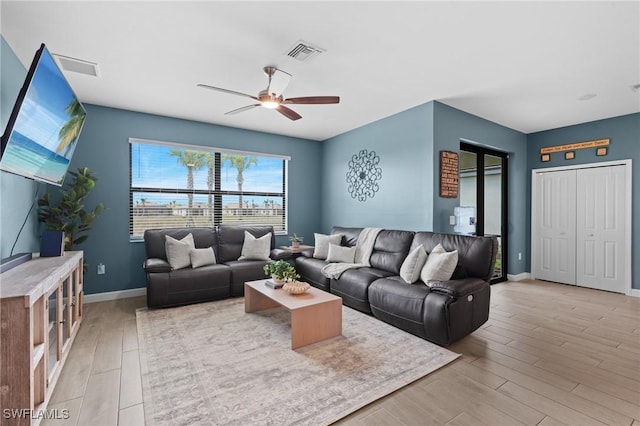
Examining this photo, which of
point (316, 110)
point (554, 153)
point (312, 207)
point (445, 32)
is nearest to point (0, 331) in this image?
point (445, 32)

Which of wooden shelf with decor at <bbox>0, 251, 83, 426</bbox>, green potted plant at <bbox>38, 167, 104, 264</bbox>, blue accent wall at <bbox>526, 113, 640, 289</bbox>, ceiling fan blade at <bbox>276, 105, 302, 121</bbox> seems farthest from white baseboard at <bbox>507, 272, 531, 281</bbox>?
green potted plant at <bbox>38, 167, 104, 264</bbox>

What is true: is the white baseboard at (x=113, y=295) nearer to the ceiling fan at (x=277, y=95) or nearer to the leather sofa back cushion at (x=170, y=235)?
the leather sofa back cushion at (x=170, y=235)

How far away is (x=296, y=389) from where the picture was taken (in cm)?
210

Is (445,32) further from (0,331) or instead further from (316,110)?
(0,331)

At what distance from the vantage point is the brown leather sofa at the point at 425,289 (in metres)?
2.75


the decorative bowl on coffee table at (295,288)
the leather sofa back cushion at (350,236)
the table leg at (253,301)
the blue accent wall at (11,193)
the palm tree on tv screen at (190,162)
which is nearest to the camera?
the blue accent wall at (11,193)

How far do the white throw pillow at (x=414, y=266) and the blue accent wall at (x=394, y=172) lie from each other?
85cm

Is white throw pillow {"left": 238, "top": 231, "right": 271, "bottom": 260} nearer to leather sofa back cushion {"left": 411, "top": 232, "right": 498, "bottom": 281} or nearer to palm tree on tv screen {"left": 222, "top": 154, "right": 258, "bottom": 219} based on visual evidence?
palm tree on tv screen {"left": 222, "top": 154, "right": 258, "bottom": 219}

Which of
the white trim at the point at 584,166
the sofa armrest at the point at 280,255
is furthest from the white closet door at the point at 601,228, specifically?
the sofa armrest at the point at 280,255

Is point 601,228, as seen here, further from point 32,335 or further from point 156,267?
point 32,335

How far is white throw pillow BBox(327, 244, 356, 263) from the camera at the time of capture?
14.4 feet

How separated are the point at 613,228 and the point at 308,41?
5.49 metres

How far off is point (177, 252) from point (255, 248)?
1142mm

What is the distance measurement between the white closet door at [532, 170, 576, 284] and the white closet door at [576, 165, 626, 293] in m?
0.09
